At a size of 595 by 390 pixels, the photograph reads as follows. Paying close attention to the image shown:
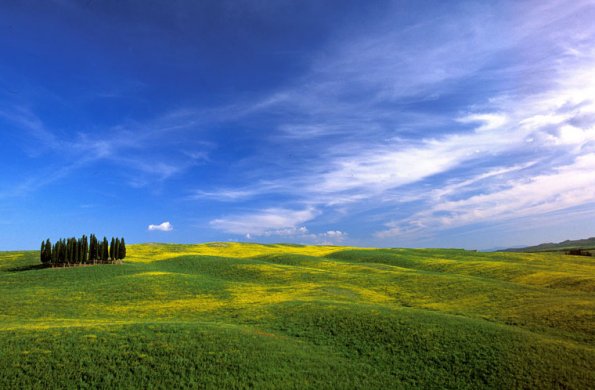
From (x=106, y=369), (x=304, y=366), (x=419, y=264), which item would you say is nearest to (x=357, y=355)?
(x=304, y=366)

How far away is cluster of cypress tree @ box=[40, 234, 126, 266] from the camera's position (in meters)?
81.9

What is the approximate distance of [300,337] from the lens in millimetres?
32500

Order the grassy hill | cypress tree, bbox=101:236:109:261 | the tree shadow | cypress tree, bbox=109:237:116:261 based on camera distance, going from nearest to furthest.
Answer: the grassy hill, the tree shadow, cypress tree, bbox=101:236:109:261, cypress tree, bbox=109:237:116:261

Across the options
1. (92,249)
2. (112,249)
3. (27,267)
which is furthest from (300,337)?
(27,267)

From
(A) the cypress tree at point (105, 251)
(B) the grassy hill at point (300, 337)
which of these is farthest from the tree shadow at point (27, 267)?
(B) the grassy hill at point (300, 337)

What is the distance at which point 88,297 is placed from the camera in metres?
52.2

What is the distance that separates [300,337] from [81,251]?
73.4 metres

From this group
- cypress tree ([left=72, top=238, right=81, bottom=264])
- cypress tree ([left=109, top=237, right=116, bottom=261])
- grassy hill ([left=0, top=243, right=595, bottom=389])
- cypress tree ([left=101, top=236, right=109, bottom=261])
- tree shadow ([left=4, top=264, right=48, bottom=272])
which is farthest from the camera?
cypress tree ([left=109, top=237, right=116, bottom=261])

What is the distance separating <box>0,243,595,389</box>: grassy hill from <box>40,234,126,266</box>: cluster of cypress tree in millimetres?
26512

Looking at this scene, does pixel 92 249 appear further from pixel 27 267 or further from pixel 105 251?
pixel 27 267

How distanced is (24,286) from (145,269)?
20932 millimetres

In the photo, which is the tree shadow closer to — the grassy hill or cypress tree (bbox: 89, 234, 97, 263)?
cypress tree (bbox: 89, 234, 97, 263)

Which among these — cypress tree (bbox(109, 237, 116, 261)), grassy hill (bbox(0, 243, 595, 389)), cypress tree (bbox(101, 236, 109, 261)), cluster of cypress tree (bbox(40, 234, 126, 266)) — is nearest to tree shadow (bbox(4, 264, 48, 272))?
cluster of cypress tree (bbox(40, 234, 126, 266))

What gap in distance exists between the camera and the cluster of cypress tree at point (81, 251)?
269ft
